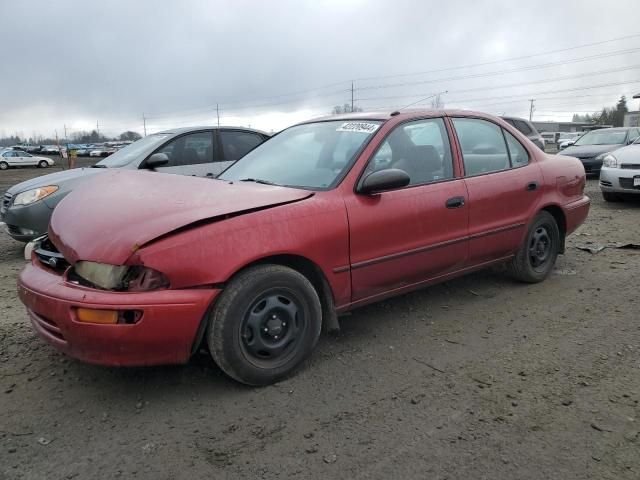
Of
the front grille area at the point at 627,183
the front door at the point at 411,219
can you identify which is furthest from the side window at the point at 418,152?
the front grille area at the point at 627,183

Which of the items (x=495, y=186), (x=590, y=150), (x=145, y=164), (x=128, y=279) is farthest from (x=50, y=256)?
(x=590, y=150)

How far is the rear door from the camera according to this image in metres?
4.01

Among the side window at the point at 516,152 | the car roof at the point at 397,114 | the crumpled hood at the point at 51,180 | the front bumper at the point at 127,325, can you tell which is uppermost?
the car roof at the point at 397,114

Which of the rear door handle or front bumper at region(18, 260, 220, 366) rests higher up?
the rear door handle

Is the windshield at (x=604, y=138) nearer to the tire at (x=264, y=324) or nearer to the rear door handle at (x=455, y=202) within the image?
the rear door handle at (x=455, y=202)

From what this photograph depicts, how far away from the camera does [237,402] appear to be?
276cm

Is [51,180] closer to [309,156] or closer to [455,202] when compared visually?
[309,156]

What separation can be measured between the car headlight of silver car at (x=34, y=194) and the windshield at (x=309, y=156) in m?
2.92

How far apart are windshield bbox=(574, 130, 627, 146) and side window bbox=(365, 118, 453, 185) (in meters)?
11.7

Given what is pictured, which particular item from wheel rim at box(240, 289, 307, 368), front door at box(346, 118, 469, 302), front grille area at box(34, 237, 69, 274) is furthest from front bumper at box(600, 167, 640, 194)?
front grille area at box(34, 237, 69, 274)

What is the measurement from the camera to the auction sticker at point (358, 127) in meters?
3.65

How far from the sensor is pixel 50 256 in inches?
119

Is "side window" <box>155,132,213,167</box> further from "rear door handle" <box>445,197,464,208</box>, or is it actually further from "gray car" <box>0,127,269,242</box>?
"rear door handle" <box>445,197,464,208</box>

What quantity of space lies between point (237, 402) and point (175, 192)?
1.30 meters
